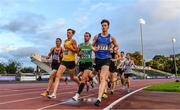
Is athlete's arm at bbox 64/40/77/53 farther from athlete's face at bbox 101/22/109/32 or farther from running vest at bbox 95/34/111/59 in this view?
athlete's face at bbox 101/22/109/32

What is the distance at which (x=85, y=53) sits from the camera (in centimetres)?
1193

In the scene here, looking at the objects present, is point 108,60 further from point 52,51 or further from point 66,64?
point 52,51

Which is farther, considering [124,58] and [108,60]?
[124,58]

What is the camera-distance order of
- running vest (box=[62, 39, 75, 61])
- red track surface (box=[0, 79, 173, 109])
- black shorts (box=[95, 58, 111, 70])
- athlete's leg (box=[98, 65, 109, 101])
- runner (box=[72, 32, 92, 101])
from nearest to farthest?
athlete's leg (box=[98, 65, 109, 101]) < red track surface (box=[0, 79, 173, 109]) < black shorts (box=[95, 58, 111, 70]) < running vest (box=[62, 39, 75, 61]) < runner (box=[72, 32, 92, 101])

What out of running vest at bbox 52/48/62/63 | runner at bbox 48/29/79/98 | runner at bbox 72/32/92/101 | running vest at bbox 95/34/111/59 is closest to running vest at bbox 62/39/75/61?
runner at bbox 48/29/79/98

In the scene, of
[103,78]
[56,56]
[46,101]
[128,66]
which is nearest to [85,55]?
[56,56]

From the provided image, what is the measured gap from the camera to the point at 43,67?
257 ft

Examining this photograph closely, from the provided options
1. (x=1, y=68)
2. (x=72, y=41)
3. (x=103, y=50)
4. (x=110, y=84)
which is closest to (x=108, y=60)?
(x=103, y=50)

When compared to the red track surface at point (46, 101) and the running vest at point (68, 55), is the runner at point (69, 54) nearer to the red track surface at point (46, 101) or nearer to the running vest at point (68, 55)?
the running vest at point (68, 55)

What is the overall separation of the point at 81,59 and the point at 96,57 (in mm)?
1862

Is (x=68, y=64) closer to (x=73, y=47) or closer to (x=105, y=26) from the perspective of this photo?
(x=73, y=47)

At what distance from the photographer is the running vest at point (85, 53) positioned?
1170cm

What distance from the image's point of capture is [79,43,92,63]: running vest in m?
11.7

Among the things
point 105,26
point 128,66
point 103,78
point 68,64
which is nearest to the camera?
point 103,78
